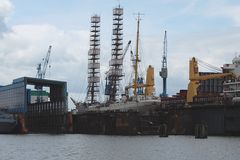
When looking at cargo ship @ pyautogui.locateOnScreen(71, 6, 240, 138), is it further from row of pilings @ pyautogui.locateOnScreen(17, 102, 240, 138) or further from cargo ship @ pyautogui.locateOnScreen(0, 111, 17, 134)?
cargo ship @ pyautogui.locateOnScreen(0, 111, 17, 134)

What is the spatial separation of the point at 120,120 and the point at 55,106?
3322 cm

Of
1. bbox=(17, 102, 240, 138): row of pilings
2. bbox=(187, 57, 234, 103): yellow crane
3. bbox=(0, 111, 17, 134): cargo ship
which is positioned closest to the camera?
bbox=(17, 102, 240, 138): row of pilings

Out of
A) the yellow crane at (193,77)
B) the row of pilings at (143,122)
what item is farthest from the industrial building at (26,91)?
the yellow crane at (193,77)

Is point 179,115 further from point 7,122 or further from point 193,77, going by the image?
point 7,122

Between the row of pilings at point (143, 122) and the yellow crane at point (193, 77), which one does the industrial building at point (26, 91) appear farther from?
the yellow crane at point (193, 77)

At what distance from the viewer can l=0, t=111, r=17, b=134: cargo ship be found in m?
168

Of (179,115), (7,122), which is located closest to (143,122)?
(179,115)

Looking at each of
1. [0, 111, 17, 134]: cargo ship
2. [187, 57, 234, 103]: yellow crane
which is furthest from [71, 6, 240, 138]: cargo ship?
[0, 111, 17, 134]: cargo ship

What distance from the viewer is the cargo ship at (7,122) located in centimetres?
16812

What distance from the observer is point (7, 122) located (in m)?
169

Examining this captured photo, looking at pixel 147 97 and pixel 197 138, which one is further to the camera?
pixel 147 97

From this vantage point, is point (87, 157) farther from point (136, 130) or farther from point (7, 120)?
point (7, 120)

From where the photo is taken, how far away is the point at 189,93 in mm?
163500

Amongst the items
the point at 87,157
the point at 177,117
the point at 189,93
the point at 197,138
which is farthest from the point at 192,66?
the point at 87,157
